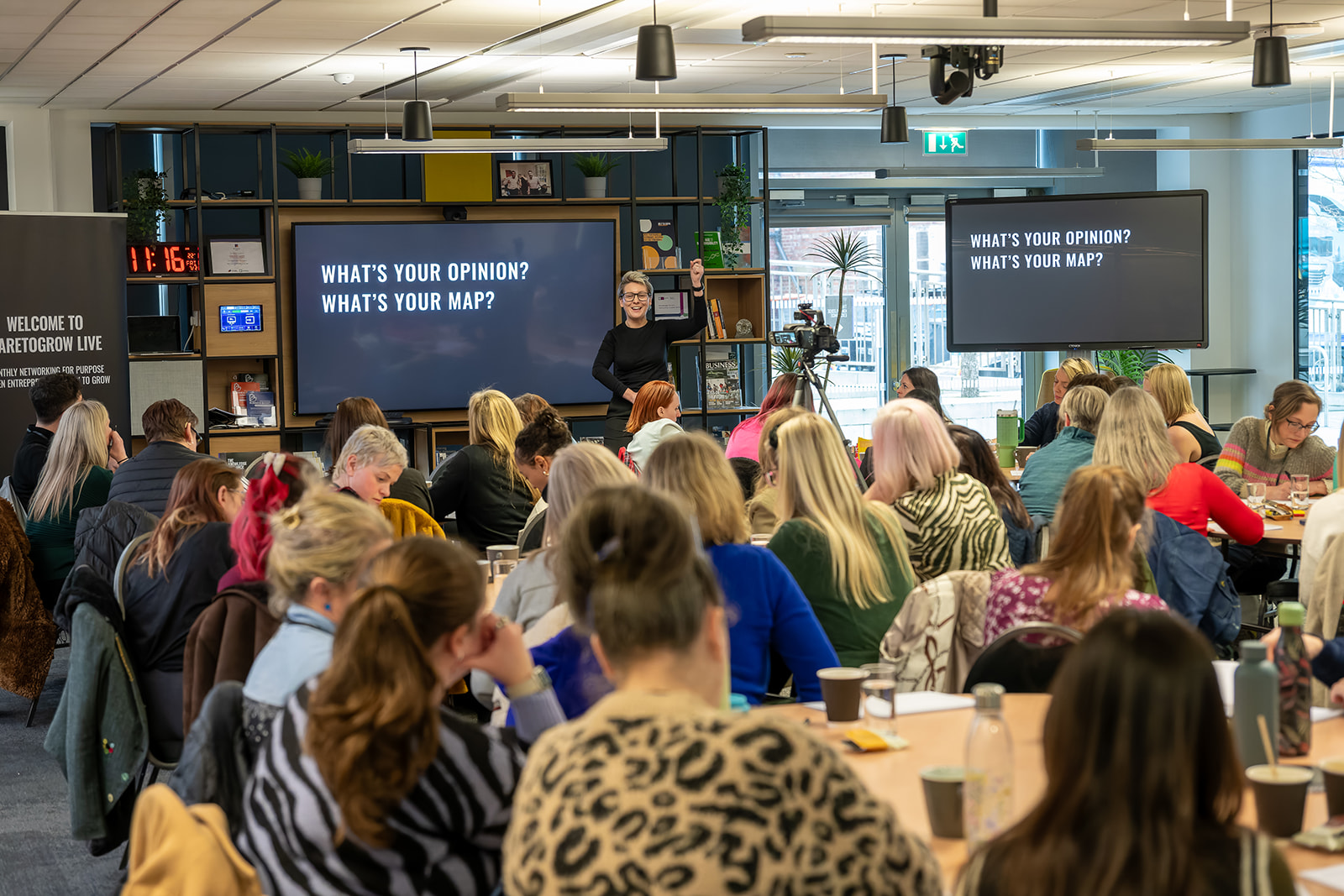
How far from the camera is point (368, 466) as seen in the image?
184 inches

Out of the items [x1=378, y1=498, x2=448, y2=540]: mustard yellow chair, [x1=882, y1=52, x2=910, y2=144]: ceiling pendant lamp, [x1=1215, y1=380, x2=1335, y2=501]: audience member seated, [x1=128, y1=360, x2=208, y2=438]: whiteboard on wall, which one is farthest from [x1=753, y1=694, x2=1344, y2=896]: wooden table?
[x1=128, y1=360, x2=208, y2=438]: whiteboard on wall

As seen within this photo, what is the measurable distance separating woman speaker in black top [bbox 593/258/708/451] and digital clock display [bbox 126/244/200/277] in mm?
2783

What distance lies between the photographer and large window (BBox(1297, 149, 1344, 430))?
36.7ft

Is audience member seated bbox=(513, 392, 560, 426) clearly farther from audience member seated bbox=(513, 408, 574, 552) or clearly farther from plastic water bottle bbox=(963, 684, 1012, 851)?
plastic water bottle bbox=(963, 684, 1012, 851)

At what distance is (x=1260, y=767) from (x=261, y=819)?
4.63ft

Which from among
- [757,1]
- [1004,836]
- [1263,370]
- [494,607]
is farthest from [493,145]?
[1263,370]

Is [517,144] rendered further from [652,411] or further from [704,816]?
[704,816]

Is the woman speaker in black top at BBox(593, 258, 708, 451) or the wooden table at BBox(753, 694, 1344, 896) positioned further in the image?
the woman speaker in black top at BBox(593, 258, 708, 451)

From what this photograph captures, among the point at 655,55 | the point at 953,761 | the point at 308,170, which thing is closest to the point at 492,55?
the point at 308,170

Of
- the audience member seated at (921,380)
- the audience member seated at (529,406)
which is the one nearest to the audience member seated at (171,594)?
the audience member seated at (529,406)

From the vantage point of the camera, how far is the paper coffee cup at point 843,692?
2.58 metres

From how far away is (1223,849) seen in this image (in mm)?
1338

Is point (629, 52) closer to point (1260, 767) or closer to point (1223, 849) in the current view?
point (1260, 767)

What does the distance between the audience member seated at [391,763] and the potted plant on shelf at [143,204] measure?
7.66 m
